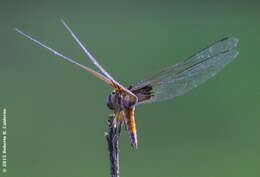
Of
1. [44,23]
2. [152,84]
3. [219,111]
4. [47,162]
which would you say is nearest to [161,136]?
[219,111]

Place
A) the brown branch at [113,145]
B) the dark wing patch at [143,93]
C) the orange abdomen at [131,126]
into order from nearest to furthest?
the brown branch at [113,145], the orange abdomen at [131,126], the dark wing patch at [143,93]

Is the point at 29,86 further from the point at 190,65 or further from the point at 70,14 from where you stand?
the point at 190,65

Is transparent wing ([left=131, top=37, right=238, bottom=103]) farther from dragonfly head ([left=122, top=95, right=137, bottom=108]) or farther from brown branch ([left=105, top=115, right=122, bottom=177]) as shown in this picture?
brown branch ([left=105, top=115, right=122, bottom=177])

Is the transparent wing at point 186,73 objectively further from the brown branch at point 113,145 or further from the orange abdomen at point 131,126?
the brown branch at point 113,145

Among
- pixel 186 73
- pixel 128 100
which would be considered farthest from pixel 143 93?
pixel 186 73

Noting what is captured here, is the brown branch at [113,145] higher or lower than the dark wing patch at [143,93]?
lower

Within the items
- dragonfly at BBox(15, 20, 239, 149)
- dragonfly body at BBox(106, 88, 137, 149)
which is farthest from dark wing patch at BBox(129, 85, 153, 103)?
dragonfly body at BBox(106, 88, 137, 149)

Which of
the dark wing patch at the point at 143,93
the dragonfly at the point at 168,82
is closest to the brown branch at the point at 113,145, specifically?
the dragonfly at the point at 168,82
